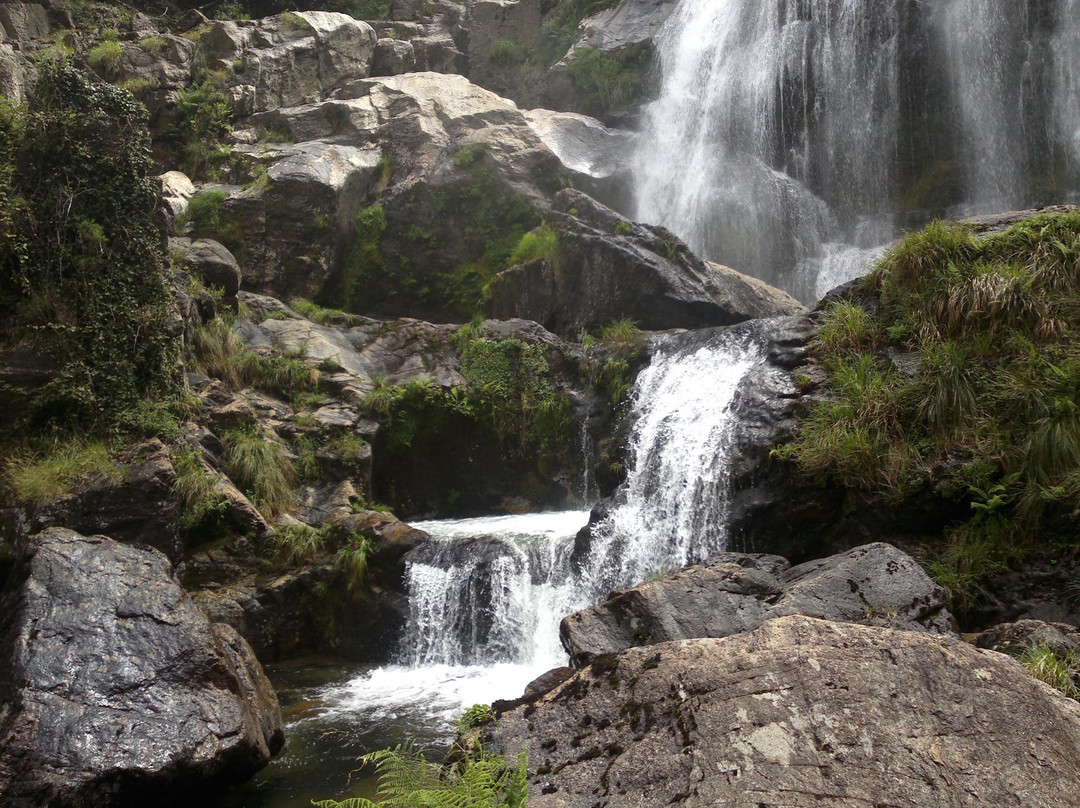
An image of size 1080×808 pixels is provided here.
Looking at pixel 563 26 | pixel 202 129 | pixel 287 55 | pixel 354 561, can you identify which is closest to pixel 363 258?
pixel 202 129

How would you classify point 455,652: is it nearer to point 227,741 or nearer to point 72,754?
point 227,741

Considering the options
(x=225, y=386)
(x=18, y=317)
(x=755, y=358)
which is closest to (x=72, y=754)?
(x=18, y=317)

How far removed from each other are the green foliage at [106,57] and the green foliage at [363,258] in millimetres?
6977

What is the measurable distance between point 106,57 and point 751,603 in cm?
1909

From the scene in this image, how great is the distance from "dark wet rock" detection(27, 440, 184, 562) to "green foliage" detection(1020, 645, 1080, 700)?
25.9 ft

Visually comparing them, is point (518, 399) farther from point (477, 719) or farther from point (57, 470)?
point (477, 719)

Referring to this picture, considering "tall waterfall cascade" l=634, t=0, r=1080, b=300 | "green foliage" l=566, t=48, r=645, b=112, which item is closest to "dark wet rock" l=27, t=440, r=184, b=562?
"tall waterfall cascade" l=634, t=0, r=1080, b=300

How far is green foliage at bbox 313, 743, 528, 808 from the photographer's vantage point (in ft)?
9.93

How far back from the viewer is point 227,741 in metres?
5.28

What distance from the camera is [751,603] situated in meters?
5.22

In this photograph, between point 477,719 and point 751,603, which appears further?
point 751,603

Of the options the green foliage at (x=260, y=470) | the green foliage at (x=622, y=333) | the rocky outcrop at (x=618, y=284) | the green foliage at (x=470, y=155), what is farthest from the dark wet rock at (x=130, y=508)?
the green foliage at (x=470, y=155)

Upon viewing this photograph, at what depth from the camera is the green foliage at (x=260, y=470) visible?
33.2ft

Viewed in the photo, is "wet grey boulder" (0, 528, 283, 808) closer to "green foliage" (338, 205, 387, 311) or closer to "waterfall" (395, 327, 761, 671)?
"waterfall" (395, 327, 761, 671)
